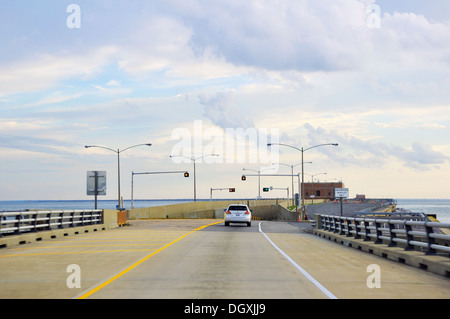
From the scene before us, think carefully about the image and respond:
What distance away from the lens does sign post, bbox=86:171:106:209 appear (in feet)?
132

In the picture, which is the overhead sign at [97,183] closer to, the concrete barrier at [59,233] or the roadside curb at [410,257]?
the concrete barrier at [59,233]

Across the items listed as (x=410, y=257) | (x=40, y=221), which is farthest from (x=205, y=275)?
(x=40, y=221)

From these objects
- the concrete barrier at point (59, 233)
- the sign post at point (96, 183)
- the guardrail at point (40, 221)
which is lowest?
Answer: the concrete barrier at point (59, 233)

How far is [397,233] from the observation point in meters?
22.5

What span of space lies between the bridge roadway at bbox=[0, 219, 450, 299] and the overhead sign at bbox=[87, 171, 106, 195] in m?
19.8

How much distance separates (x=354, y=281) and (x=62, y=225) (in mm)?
21397

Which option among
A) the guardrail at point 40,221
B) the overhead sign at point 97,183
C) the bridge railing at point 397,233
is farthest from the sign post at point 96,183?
the bridge railing at point 397,233

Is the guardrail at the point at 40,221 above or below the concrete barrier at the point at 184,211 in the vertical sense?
above

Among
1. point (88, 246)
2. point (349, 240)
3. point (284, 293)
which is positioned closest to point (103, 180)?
point (88, 246)

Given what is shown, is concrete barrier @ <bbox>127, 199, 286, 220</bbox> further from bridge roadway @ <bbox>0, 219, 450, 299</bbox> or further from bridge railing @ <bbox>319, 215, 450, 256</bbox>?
bridge roadway @ <bbox>0, 219, 450, 299</bbox>

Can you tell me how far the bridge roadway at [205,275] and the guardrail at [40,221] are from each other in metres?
3.78

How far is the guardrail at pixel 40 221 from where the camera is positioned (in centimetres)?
2386
